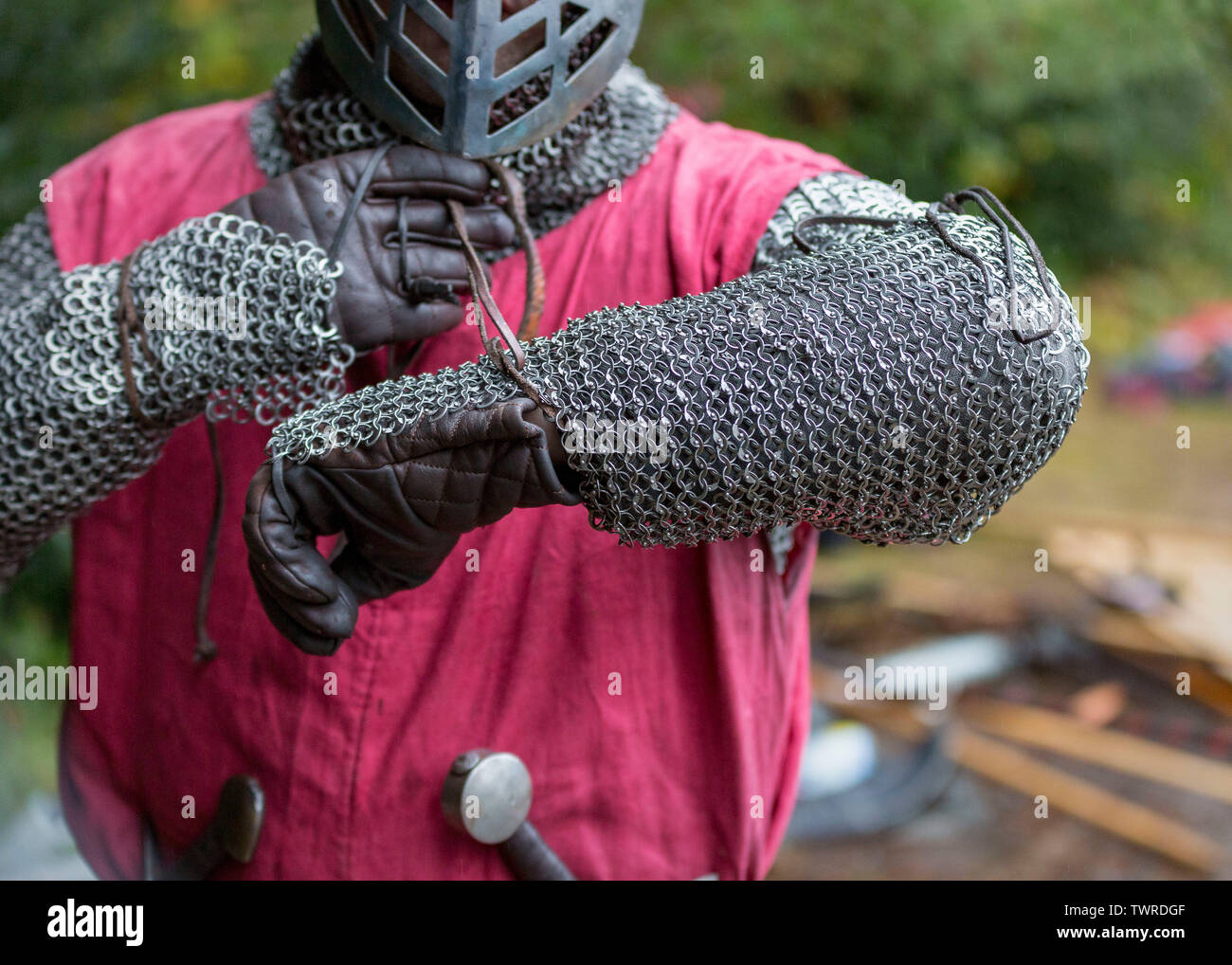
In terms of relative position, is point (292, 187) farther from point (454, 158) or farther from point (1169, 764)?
point (1169, 764)

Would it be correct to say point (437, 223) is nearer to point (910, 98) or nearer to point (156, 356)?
point (156, 356)

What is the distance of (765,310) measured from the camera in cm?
117

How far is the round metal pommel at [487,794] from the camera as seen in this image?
139cm

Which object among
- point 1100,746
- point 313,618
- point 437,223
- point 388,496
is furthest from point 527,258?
point 1100,746

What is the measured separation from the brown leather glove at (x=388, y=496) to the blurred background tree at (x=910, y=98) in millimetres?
1968

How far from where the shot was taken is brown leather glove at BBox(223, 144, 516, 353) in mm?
1359

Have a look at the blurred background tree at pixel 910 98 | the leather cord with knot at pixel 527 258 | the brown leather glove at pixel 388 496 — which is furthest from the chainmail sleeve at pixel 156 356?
the blurred background tree at pixel 910 98

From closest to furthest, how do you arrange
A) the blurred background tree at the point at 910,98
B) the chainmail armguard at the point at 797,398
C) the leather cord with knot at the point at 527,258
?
the chainmail armguard at the point at 797,398 < the leather cord with knot at the point at 527,258 < the blurred background tree at the point at 910,98

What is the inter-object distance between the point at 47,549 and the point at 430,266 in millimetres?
1976

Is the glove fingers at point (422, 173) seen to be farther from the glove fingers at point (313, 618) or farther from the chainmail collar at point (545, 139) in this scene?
the glove fingers at point (313, 618)

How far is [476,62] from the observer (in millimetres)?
1328

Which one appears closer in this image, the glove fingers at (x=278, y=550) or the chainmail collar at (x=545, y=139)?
the glove fingers at (x=278, y=550)

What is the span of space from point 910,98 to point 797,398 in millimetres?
3978
